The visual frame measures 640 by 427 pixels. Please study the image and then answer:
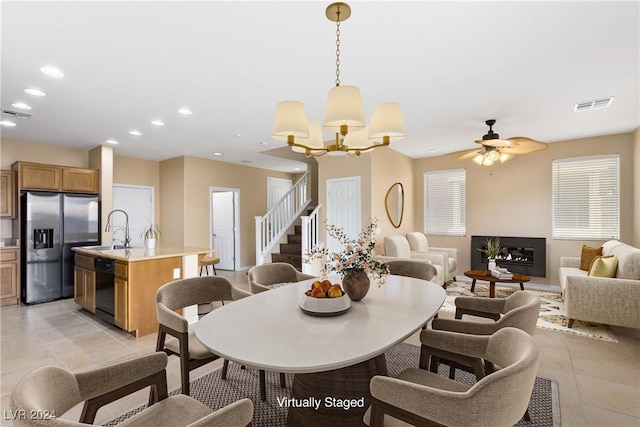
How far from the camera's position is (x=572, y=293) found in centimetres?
358

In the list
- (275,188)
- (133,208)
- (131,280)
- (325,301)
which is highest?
(275,188)

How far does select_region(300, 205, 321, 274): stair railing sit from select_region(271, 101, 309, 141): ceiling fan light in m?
3.46

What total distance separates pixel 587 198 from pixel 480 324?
5.03m

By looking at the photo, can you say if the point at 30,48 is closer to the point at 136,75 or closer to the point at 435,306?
the point at 136,75

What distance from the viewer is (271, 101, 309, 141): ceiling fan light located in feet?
6.70

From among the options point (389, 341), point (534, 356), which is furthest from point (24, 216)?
point (534, 356)

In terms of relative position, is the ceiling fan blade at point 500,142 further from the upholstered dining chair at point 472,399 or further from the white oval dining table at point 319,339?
the upholstered dining chair at point 472,399

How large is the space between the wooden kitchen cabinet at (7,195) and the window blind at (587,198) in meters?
8.82

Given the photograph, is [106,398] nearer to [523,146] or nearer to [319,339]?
[319,339]

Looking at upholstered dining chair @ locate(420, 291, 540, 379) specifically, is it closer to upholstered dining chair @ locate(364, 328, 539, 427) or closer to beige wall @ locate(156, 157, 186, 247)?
upholstered dining chair @ locate(364, 328, 539, 427)

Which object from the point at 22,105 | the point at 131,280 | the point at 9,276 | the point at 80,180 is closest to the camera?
the point at 131,280

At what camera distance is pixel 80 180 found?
209 inches

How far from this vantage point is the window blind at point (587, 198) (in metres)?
5.18

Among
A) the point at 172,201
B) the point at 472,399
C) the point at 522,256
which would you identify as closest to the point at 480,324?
the point at 472,399
